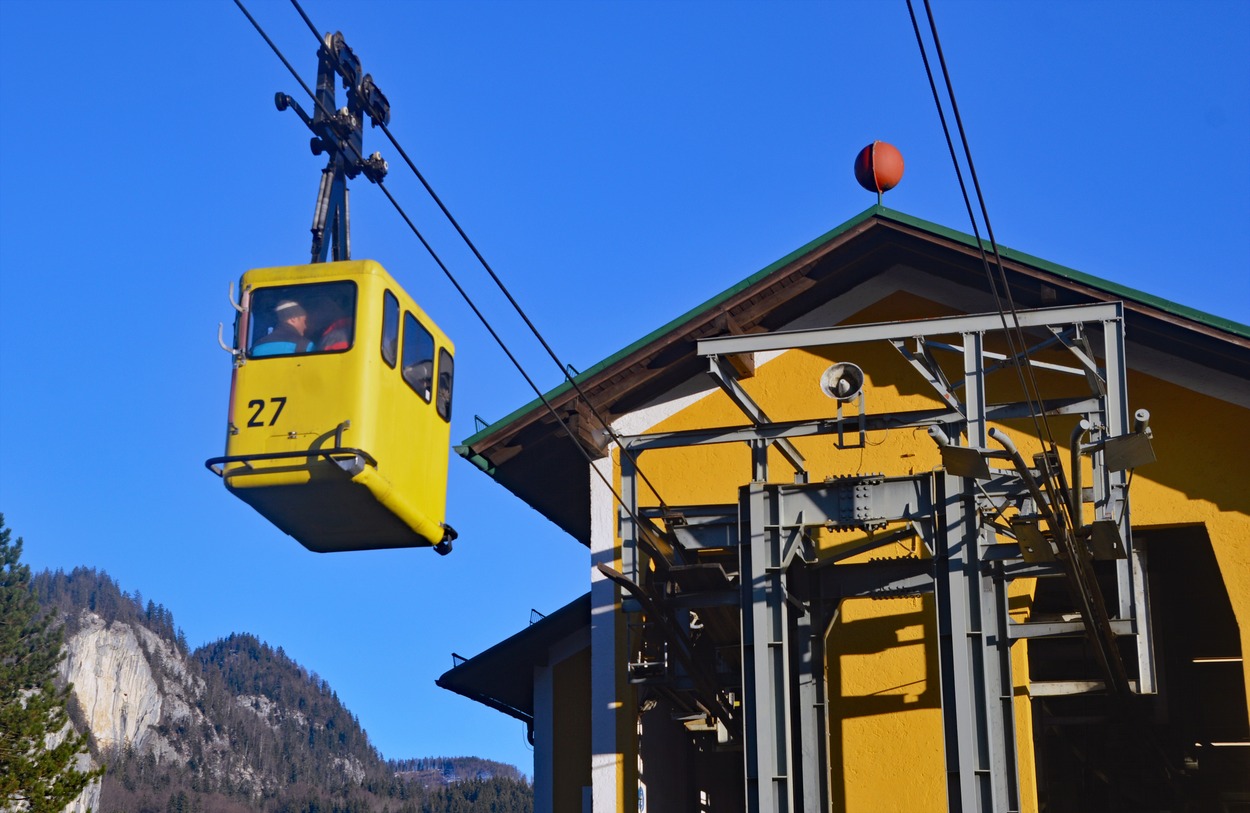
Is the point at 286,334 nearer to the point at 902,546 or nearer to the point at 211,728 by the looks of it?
the point at 902,546

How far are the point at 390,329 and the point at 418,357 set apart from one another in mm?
805

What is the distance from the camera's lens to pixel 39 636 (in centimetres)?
6881

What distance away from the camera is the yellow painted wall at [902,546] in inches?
662

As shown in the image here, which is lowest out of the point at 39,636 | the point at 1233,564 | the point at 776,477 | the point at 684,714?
the point at 684,714

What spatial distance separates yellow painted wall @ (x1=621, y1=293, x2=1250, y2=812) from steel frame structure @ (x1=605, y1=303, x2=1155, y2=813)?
130 centimetres

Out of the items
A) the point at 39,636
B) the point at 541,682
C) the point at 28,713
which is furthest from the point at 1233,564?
the point at 39,636

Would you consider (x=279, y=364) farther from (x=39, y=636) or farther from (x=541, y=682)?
(x=39, y=636)

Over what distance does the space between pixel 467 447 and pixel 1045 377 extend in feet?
19.8

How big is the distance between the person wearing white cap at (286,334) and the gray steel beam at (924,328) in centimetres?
337

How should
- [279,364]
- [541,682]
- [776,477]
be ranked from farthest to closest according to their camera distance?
[541,682] < [776,477] < [279,364]

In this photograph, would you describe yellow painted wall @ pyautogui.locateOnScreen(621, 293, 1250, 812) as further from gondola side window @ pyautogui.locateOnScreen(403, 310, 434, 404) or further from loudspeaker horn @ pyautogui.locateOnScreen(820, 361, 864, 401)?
gondola side window @ pyautogui.locateOnScreen(403, 310, 434, 404)

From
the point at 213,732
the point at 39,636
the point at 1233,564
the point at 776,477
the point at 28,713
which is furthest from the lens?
the point at 213,732

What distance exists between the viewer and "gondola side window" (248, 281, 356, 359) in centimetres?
1284

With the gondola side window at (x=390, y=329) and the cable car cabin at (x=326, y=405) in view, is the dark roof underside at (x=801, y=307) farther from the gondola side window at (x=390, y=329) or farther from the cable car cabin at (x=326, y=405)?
the gondola side window at (x=390, y=329)
